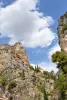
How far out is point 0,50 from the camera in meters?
126

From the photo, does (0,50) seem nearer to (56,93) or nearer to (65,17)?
(65,17)

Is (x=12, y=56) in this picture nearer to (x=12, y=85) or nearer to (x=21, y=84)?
(x=12, y=85)

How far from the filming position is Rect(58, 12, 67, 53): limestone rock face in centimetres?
12038

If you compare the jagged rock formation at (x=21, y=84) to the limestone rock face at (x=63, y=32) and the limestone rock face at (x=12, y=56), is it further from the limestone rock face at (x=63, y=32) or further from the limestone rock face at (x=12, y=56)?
the limestone rock face at (x=63, y=32)

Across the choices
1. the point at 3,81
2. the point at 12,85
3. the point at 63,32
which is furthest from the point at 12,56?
the point at 12,85

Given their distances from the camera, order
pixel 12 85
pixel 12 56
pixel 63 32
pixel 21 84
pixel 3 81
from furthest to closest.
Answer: pixel 12 56 → pixel 63 32 → pixel 3 81 → pixel 12 85 → pixel 21 84

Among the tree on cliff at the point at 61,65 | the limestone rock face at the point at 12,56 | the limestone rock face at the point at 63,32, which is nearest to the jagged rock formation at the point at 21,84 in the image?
the limestone rock face at the point at 12,56

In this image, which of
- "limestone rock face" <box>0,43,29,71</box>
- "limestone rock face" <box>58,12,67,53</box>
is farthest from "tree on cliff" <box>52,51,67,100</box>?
"limestone rock face" <box>0,43,29,71</box>

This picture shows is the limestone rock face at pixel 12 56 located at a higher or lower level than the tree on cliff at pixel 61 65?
higher

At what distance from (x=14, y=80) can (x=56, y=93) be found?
52.1 ft

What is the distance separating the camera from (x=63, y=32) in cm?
12406

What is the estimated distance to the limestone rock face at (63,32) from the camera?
395 ft

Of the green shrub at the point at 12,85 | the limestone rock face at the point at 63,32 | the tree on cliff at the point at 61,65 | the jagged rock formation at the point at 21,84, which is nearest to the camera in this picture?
the tree on cliff at the point at 61,65

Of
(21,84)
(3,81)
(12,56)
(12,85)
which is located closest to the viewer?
(21,84)
